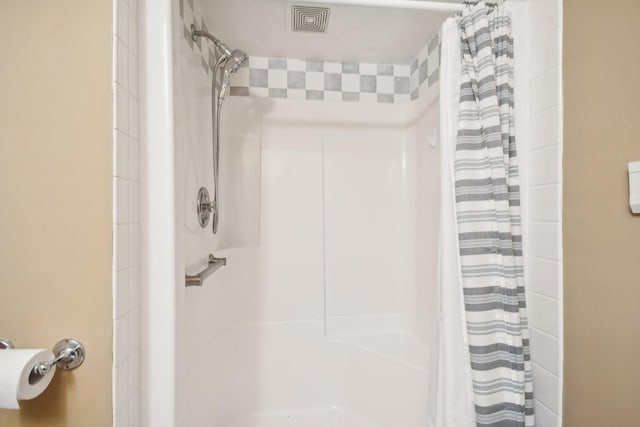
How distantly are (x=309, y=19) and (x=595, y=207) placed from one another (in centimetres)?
124

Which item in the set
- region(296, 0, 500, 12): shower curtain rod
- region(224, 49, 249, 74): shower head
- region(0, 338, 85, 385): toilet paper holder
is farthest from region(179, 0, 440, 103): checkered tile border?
region(0, 338, 85, 385): toilet paper holder

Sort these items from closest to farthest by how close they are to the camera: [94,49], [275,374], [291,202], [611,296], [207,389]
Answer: [94,49], [611,296], [207,389], [275,374], [291,202]

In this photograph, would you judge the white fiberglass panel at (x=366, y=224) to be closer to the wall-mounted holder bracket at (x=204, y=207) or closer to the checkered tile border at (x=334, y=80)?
the checkered tile border at (x=334, y=80)

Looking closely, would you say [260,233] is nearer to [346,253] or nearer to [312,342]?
Answer: [346,253]

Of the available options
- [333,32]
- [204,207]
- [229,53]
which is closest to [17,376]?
[204,207]

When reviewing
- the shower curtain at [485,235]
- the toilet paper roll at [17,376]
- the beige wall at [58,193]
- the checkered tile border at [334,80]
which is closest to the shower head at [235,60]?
the checkered tile border at [334,80]

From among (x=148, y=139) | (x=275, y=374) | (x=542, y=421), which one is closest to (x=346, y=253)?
(x=275, y=374)

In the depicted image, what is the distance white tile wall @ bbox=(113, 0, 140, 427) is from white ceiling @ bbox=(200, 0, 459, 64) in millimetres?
685

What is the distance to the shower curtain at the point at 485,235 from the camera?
2.67ft

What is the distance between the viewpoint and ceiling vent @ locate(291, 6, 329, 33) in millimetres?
1264

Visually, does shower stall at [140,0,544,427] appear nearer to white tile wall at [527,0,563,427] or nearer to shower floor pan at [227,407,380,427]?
shower floor pan at [227,407,380,427]

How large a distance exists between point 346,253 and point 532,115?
41.3 inches

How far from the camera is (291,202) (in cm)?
164

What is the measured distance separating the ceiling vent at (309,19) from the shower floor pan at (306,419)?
1802mm
